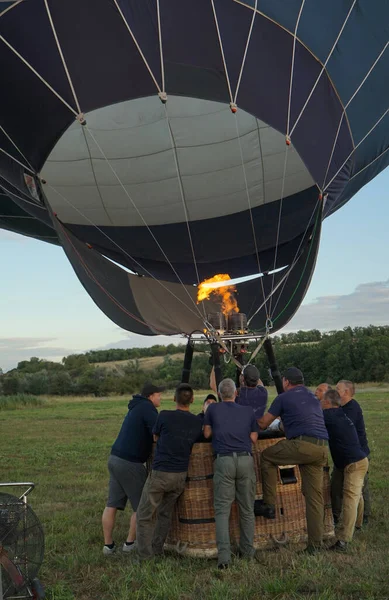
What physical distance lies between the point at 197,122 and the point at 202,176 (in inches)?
24.7

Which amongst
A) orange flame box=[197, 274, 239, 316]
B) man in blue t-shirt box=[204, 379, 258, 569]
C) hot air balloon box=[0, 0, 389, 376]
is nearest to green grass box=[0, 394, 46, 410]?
hot air balloon box=[0, 0, 389, 376]

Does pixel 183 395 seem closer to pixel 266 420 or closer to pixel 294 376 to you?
pixel 266 420

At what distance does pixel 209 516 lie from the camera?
4.28 m

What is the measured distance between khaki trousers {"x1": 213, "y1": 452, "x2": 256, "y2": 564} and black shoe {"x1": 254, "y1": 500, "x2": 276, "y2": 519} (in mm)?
153

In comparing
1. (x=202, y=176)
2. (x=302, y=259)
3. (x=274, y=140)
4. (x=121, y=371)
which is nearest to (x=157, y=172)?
(x=202, y=176)

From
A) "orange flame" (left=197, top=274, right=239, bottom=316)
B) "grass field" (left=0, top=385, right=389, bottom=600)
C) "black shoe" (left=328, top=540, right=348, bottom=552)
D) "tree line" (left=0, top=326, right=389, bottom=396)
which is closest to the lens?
"grass field" (left=0, top=385, right=389, bottom=600)

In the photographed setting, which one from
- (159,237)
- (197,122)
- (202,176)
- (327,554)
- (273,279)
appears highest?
(197,122)

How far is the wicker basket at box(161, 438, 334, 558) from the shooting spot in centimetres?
426

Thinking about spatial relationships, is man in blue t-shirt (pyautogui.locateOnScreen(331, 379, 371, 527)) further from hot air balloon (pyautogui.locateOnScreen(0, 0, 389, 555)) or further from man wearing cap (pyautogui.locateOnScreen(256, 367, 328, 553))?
man wearing cap (pyautogui.locateOnScreen(256, 367, 328, 553))

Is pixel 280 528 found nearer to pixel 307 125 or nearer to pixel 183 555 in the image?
pixel 183 555

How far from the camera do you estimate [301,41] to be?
Answer: 19.5 feet

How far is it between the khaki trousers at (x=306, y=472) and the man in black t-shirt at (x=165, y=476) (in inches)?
20.0

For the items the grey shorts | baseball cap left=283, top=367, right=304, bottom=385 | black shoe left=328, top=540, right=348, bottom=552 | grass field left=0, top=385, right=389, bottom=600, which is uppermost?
baseball cap left=283, top=367, right=304, bottom=385

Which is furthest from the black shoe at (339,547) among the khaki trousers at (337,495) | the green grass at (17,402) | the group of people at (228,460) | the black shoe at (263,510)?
the green grass at (17,402)
